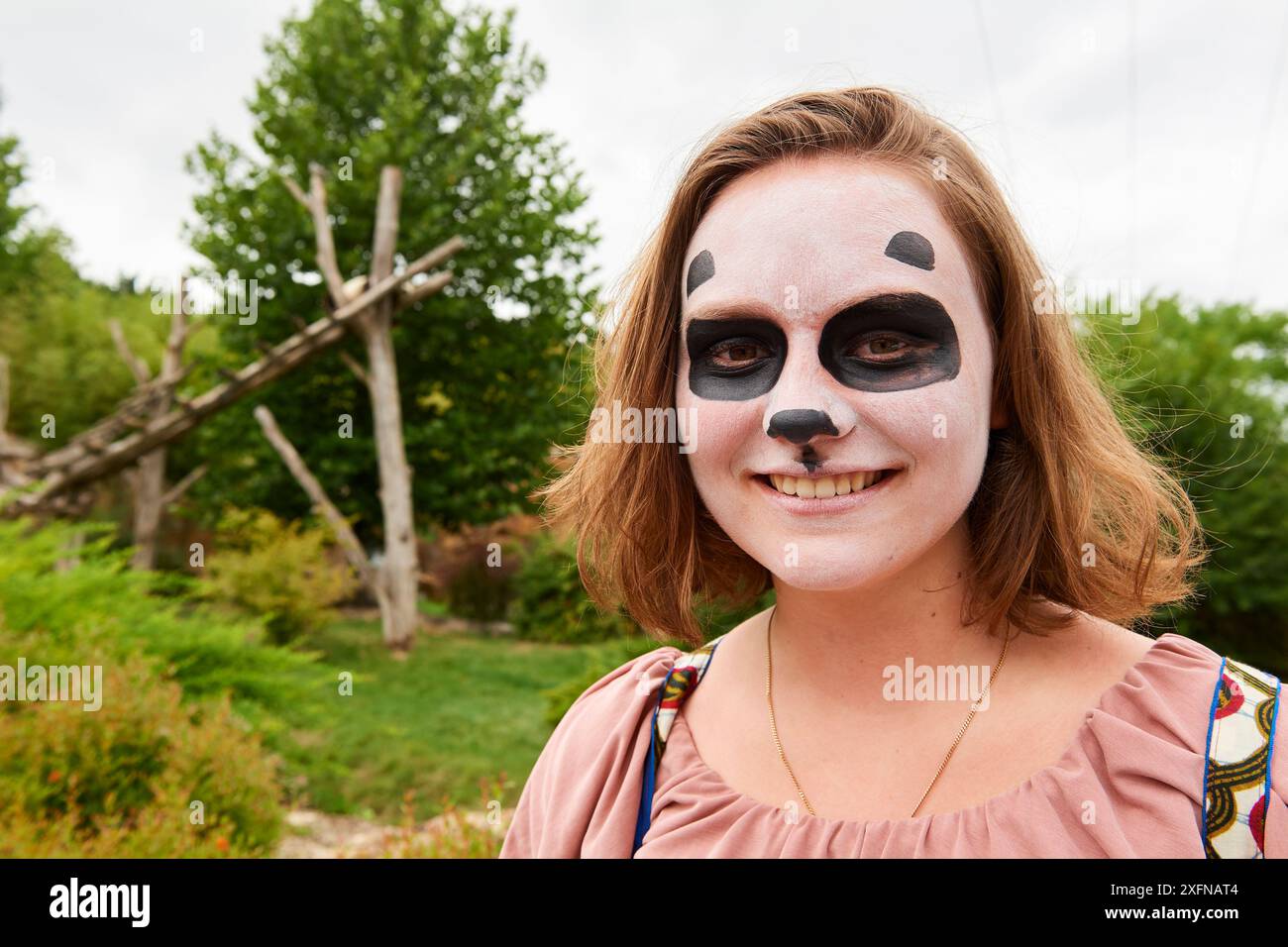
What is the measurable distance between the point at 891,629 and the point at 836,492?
263 mm

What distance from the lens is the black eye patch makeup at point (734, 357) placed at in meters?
1.34

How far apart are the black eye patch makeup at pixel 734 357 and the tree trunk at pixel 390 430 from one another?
33.0 feet

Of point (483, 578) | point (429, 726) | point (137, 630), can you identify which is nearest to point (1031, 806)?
point (137, 630)

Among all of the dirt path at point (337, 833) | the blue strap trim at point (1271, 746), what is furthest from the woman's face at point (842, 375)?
the dirt path at point (337, 833)

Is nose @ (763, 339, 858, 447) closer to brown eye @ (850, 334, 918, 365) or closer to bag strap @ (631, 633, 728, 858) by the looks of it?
brown eye @ (850, 334, 918, 365)

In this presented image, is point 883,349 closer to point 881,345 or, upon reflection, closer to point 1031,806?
point 881,345

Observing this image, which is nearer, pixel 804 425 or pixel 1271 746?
pixel 1271 746

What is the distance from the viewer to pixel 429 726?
8.00 meters

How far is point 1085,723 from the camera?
49.2 inches

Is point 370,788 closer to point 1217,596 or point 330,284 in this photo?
point 330,284

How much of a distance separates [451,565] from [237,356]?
240 inches

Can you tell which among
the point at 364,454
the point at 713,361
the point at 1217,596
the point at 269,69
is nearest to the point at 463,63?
the point at 269,69
